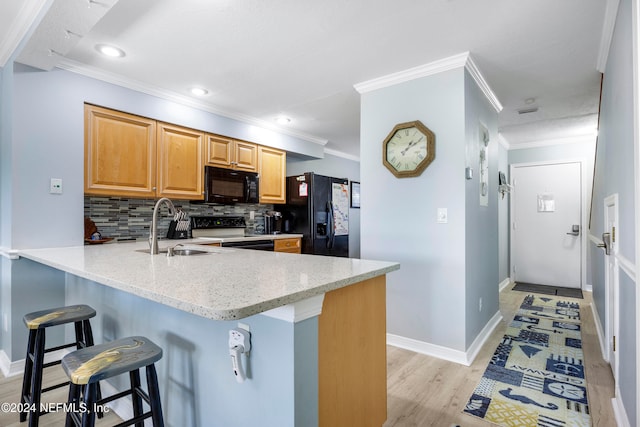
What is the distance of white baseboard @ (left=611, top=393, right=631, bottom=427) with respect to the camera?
5.14 feet

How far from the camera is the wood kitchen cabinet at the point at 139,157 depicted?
2688 mm

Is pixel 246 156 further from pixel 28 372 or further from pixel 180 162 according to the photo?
pixel 28 372

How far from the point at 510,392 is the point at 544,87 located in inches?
101

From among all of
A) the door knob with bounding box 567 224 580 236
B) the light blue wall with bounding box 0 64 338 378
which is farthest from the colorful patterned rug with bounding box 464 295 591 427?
the light blue wall with bounding box 0 64 338 378

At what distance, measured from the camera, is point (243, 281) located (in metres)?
1.13

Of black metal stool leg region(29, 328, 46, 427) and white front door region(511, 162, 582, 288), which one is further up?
white front door region(511, 162, 582, 288)

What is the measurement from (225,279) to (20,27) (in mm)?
2259

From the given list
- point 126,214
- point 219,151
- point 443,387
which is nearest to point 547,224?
point 443,387

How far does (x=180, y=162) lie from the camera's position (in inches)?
129

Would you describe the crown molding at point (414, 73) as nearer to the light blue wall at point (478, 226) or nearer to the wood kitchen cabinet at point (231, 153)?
the light blue wall at point (478, 226)

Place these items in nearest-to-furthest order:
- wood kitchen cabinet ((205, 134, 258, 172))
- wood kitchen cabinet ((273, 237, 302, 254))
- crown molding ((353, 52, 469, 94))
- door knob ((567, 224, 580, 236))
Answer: crown molding ((353, 52, 469, 94)) → wood kitchen cabinet ((205, 134, 258, 172)) → wood kitchen cabinet ((273, 237, 302, 254)) → door knob ((567, 224, 580, 236))

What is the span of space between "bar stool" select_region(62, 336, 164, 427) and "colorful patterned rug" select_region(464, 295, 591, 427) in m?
1.61

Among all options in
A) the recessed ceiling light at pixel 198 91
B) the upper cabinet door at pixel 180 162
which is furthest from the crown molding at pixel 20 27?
the recessed ceiling light at pixel 198 91

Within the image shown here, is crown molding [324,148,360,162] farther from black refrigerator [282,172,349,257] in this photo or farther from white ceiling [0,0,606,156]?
white ceiling [0,0,606,156]
